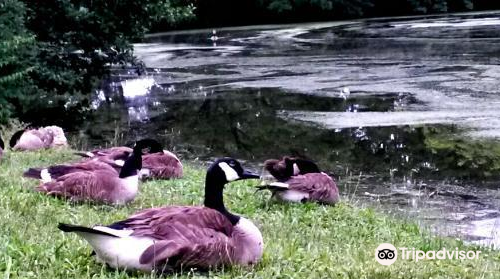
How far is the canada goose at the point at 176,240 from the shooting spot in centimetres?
433

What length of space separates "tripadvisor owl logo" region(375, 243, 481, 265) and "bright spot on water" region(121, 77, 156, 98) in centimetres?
1537

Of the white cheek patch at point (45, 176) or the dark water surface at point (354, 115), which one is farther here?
the dark water surface at point (354, 115)

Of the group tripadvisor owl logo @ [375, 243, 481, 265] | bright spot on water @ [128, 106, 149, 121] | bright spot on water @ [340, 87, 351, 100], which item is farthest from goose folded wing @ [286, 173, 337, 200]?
bright spot on water @ [340, 87, 351, 100]

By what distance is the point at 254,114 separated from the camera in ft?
51.6

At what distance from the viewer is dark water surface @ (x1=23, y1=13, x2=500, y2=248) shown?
9453 millimetres

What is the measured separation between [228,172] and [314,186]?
261cm

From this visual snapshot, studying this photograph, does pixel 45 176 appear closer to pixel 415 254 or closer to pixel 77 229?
pixel 77 229

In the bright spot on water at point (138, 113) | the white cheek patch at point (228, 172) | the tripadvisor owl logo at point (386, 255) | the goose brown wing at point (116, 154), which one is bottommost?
the bright spot on water at point (138, 113)

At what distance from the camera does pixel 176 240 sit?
4441 mm

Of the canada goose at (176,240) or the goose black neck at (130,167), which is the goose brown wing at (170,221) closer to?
the canada goose at (176,240)

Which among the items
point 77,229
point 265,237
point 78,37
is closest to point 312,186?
point 265,237

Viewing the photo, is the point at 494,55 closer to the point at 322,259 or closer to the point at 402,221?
the point at 402,221

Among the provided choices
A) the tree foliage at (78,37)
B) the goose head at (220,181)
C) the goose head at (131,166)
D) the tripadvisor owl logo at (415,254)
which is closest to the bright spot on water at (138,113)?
the tree foliage at (78,37)

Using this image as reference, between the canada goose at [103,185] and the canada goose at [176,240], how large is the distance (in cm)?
183
